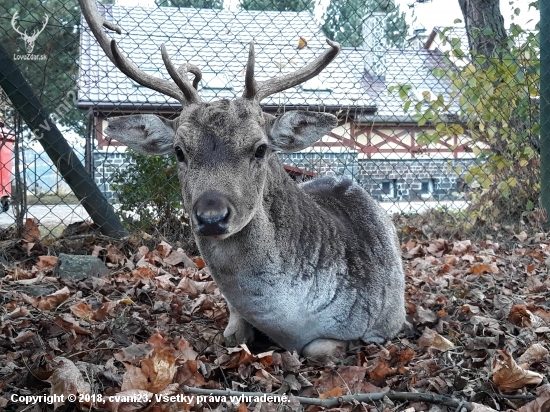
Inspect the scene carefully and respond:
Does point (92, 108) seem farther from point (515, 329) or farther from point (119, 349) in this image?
point (515, 329)

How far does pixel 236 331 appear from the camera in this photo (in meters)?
3.92

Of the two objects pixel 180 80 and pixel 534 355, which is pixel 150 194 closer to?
pixel 180 80

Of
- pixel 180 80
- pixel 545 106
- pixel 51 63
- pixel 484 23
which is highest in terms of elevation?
pixel 484 23

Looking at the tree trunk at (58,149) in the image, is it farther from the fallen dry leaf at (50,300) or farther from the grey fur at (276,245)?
the grey fur at (276,245)

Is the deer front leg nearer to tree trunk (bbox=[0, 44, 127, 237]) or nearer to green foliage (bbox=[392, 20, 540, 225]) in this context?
tree trunk (bbox=[0, 44, 127, 237])

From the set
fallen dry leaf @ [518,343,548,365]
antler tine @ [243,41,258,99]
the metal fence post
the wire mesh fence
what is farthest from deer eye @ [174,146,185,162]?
the metal fence post

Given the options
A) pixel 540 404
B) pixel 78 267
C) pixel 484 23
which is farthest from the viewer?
pixel 484 23

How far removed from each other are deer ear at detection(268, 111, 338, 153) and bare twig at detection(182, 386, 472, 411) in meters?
1.48

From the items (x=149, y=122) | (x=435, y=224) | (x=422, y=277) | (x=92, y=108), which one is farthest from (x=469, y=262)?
(x=92, y=108)

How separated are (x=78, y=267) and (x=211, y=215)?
2.44m

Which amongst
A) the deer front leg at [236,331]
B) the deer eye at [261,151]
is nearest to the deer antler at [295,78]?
the deer eye at [261,151]

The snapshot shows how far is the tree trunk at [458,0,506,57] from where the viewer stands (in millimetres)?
8195

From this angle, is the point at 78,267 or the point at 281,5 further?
the point at 281,5

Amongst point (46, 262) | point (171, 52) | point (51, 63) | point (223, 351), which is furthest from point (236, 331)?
point (171, 52)
